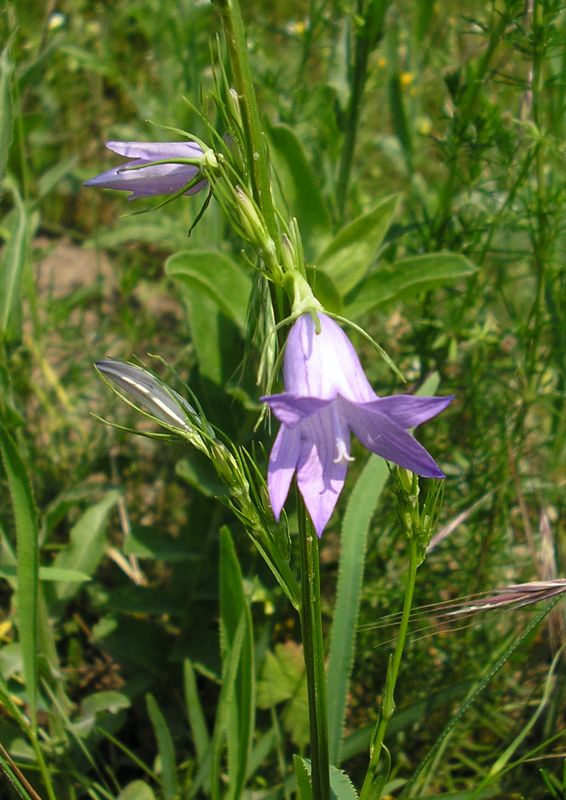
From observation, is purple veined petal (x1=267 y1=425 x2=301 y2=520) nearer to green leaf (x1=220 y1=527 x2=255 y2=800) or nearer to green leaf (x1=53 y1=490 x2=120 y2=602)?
green leaf (x1=220 y1=527 x2=255 y2=800)

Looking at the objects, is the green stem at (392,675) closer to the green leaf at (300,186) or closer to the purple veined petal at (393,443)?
the purple veined petal at (393,443)

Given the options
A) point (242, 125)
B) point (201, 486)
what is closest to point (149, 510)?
point (201, 486)

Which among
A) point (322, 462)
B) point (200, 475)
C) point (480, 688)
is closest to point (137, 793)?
point (200, 475)

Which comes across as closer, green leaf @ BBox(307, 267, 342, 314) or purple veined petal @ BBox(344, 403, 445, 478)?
purple veined petal @ BBox(344, 403, 445, 478)

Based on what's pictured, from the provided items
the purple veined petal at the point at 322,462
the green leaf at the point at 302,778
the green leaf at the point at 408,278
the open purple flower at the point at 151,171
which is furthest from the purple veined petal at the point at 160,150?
the green leaf at the point at 408,278

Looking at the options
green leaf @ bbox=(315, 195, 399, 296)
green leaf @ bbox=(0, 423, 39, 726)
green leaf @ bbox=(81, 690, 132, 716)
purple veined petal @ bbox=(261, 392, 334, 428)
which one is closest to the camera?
purple veined petal @ bbox=(261, 392, 334, 428)

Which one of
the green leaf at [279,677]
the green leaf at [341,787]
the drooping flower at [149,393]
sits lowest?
the green leaf at [279,677]

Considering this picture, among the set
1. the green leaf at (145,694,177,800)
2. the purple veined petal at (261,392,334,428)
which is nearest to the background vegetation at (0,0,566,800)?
the green leaf at (145,694,177,800)

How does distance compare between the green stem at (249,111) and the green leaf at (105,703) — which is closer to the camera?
the green stem at (249,111)
